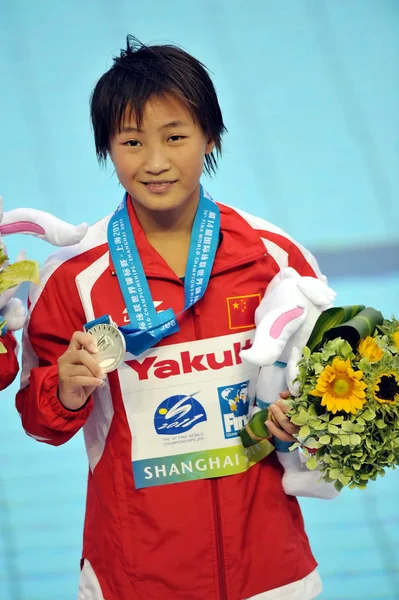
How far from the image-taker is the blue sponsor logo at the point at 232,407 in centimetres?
215

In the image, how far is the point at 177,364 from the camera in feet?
7.00

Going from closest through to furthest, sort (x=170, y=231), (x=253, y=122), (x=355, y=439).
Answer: (x=355, y=439) < (x=170, y=231) < (x=253, y=122)

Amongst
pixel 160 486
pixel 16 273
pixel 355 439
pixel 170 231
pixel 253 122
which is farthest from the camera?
pixel 253 122

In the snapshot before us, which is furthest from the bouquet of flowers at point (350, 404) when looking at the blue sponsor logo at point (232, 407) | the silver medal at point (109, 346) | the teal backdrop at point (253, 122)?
the teal backdrop at point (253, 122)

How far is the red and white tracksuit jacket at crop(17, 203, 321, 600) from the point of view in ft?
6.93

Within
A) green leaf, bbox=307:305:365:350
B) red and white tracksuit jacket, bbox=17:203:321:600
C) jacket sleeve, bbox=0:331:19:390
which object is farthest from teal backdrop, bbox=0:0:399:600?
green leaf, bbox=307:305:365:350

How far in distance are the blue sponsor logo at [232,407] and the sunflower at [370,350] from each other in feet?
0.94

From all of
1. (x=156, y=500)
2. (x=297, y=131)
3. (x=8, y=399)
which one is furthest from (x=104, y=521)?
→ (x=297, y=131)

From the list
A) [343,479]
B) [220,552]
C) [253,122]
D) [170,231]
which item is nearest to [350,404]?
[343,479]

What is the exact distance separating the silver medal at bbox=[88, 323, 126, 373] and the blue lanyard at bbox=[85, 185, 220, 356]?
1.3 inches

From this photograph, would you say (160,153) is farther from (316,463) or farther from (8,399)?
(8,399)

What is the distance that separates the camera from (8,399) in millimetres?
4418

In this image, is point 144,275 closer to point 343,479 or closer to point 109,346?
point 109,346

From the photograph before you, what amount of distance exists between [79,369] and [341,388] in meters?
0.45
